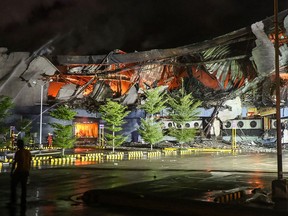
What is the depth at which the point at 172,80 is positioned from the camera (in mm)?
63469

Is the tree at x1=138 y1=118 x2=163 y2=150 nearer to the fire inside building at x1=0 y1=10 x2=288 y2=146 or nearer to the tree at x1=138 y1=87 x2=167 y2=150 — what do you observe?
the tree at x1=138 y1=87 x2=167 y2=150

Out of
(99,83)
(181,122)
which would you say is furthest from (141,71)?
(181,122)

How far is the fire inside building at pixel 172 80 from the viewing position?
52281 mm

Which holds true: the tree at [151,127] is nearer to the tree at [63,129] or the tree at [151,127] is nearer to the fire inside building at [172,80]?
the fire inside building at [172,80]

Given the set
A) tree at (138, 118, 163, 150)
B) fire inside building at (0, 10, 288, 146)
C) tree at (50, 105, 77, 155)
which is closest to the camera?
tree at (50, 105, 77, 155)

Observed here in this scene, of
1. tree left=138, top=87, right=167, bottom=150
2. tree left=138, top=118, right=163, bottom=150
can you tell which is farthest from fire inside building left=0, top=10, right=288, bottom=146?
tree left=138, top=118, right=163, bottom=150

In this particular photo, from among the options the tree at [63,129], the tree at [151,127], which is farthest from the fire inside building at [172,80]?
the tree at [63,129]

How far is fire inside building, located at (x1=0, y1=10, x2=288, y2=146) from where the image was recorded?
52.3 m

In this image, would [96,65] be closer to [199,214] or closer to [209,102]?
[209,102]

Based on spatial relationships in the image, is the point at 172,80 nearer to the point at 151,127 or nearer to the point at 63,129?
the point at 151,127

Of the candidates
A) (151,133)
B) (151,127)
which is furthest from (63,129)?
(151,127)

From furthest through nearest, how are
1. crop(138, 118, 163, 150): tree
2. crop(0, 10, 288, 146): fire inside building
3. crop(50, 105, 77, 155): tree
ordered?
crop(0, 10, 288, 146): fire inside building
crop(138, 118, 163, 150): tree
crop(50, 105, 77, 155): tree

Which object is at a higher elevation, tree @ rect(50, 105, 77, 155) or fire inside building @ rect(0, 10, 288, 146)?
fire inside building @ rect(0, 10, 288, 146)

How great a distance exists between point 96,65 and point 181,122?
71.2 feet
